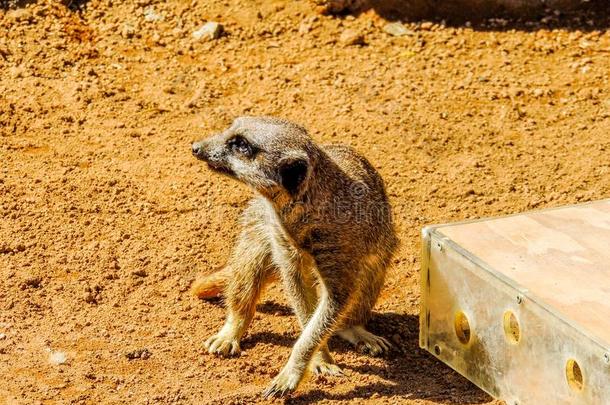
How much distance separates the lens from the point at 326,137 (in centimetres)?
625

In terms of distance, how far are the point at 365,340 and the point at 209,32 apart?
343 centimetres

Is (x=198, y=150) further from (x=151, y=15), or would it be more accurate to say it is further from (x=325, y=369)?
(x=151, y=15)

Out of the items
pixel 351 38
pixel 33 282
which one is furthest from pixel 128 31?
pixel 33 282

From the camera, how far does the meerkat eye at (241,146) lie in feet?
13.6

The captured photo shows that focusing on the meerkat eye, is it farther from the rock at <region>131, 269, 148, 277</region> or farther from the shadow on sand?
the rock at <region>131, 269, 148, 277</region>

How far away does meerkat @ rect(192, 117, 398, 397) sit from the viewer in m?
4.14

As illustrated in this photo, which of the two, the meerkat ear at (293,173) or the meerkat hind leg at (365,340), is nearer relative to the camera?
the meerkat ear at (293,173)

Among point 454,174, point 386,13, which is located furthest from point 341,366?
point 386,13

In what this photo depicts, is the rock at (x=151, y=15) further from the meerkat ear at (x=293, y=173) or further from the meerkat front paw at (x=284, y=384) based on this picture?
the meerkat front paw at (x=284, y=384)

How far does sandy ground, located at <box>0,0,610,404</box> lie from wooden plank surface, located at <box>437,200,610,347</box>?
67 cm

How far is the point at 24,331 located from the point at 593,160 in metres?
3.47

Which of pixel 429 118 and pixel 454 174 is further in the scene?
pixel 429 118

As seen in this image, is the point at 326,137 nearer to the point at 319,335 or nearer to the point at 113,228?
→ the point at 113,228

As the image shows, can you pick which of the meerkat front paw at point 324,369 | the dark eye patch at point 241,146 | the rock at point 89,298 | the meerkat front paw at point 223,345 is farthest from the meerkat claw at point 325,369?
the rock at point 89,298
